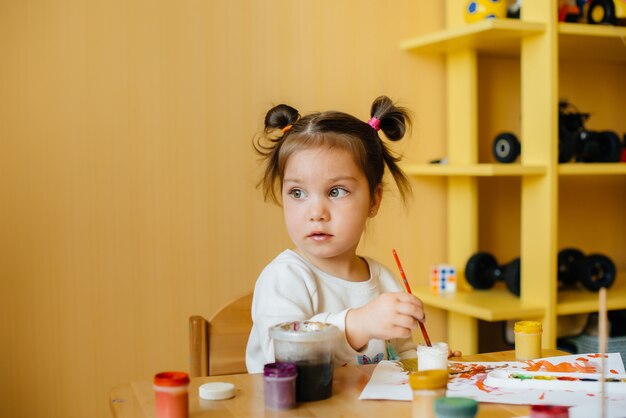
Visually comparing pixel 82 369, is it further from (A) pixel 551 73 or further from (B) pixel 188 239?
(A) pixel 551 73

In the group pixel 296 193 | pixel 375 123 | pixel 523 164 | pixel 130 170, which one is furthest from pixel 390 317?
pixel 523 164

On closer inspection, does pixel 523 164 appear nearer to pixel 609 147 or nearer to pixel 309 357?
pixel 609 147

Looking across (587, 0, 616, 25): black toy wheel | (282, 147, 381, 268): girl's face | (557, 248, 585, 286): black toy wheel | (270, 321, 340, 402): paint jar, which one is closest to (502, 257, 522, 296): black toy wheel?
(557, 248, 585, 286): black toy wheel

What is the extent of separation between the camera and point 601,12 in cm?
236

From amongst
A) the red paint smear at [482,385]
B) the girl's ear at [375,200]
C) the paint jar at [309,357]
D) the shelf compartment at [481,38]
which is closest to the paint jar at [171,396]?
the paint jar at [309,357]

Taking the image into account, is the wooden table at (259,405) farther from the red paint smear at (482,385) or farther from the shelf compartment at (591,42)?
the shelf compartment at (591,42)

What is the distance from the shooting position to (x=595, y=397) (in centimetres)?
100

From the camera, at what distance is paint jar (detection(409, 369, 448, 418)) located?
Result: 2.80 feet

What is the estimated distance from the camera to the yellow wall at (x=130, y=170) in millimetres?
1992

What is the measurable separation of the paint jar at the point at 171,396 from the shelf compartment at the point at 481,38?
4.98ft

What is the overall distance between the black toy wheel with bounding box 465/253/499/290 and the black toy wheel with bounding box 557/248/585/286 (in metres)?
0.19

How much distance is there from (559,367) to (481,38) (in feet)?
4.45

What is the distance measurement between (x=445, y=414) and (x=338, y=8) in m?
1.77

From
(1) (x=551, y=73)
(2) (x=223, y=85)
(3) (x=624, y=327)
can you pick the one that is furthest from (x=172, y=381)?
(3) (x=624, y=327)
